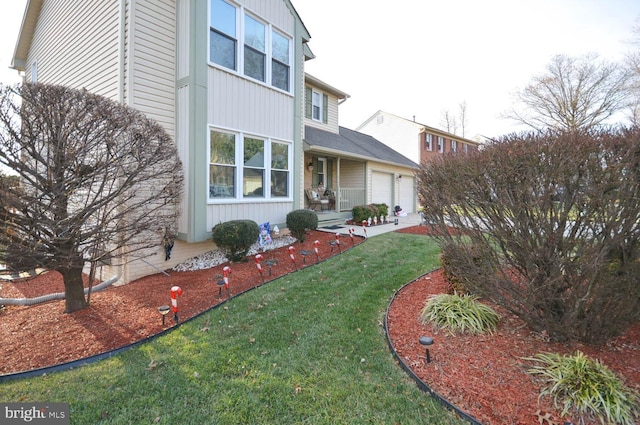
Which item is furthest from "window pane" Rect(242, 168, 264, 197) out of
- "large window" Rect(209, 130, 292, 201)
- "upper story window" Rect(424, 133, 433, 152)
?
"upper story window" Rect(424, 133, 433, 152)

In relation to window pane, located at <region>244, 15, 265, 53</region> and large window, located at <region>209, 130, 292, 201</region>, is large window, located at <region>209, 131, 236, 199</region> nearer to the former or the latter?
large window, located at <region>209, 130, 292, 201</region>

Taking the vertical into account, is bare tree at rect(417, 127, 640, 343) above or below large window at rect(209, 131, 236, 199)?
below

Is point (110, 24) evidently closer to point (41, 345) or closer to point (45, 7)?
Answer: point (45, 7)

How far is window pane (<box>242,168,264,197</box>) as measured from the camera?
7619 mm

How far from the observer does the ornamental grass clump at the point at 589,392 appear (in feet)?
7.52

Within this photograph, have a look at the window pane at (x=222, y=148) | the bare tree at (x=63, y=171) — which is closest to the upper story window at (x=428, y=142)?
the window pane at (x=222, y=148)

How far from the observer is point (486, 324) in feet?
12.0

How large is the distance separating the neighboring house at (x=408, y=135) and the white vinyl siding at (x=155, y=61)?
19049mm

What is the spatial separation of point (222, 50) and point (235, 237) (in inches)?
172

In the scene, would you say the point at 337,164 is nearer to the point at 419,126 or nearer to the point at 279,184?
the point at 279,184

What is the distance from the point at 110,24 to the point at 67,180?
456 cm

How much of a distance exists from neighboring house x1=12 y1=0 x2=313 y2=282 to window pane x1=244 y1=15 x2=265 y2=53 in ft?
0.09

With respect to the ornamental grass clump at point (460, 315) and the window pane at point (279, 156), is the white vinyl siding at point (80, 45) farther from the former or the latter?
the ornamental grass clump at point (460, 315)

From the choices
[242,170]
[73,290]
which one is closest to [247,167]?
[242,170]
